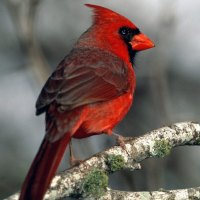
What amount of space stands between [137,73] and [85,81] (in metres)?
2.42

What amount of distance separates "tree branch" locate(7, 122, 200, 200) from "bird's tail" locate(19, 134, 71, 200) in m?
0.05

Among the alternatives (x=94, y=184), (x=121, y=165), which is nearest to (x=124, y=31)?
(x=121, y=165)

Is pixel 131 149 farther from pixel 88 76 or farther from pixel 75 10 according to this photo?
pixel 75 10

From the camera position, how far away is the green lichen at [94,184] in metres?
3.48

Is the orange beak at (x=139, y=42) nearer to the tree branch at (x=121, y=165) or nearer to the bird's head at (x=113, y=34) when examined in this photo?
the bird's head at (x=113, y=34)

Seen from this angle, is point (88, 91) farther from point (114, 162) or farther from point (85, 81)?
point (114, 162)

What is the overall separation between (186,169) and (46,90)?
2616 mm

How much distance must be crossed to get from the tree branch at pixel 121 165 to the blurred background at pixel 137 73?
1.28m

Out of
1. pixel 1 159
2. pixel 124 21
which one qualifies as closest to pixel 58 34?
pixel 1 159

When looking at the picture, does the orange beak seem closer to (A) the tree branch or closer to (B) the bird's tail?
(A) the tree branch

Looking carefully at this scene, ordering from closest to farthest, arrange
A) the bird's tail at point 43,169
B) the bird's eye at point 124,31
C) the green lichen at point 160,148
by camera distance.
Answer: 1. the bird's tail at point 43,169
2. the green lichen at point 160,148
3. the bird's eye at point 124,31

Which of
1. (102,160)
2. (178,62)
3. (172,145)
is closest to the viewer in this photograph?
(102,160)

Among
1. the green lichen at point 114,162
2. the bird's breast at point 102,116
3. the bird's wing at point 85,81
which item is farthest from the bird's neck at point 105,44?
the green lichen at point 114,162

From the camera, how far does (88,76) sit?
431 cm
